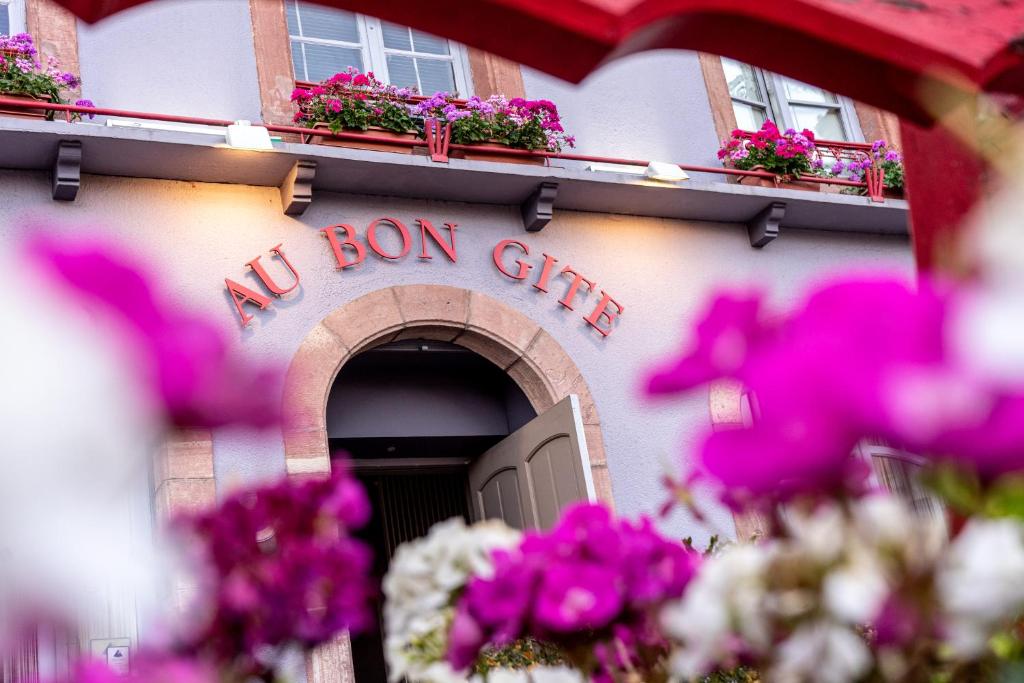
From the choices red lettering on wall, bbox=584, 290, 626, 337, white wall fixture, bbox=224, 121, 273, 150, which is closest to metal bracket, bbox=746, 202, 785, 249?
red lettering on wall, bbox=584, 290, 626, 337

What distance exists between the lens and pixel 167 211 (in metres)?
6.16

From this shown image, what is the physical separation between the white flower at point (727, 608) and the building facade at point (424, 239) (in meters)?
4.57

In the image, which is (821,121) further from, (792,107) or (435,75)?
(435,75)

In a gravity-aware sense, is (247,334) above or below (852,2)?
above

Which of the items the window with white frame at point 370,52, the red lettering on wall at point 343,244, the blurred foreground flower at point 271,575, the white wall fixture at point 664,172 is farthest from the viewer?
the window with white frame at point 370,52

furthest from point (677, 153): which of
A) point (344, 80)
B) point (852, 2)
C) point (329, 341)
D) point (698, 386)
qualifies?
point (698, 386)

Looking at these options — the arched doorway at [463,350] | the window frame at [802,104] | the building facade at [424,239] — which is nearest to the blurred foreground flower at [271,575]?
the building facade at [424,239]

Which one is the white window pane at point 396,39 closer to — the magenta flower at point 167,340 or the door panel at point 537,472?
the door panel at point 537,472

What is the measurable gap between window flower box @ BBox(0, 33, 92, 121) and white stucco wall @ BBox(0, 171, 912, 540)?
358 millimetres

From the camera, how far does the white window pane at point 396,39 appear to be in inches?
305

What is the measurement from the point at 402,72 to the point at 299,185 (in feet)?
5.79

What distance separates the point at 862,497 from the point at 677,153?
7.46m

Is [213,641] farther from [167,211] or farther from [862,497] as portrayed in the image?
[167,211]

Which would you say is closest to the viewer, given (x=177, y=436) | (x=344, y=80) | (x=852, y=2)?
(x=177, y=436)
